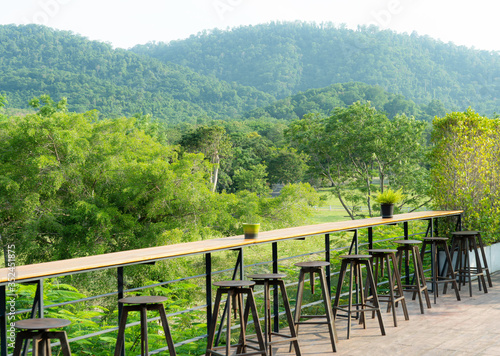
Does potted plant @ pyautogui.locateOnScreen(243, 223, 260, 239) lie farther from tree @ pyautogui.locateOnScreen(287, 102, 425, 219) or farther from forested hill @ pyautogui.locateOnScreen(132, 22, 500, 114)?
forested hill @ pyautogui.locateOnScreen(132, 22, 500, 114)

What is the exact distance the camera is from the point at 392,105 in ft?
127

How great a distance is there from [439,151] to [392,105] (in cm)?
3367

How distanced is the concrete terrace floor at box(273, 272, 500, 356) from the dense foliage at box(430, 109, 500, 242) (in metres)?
1.67

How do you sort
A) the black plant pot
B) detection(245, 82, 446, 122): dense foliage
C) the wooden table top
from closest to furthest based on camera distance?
the wooden table top
the black plant pot
detection(245, 82, 446, 122): dense foliage

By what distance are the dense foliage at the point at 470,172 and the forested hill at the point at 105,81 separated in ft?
88.7

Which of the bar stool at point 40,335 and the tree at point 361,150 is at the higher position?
the tree at point 361,150

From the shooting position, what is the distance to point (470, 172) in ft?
21.0

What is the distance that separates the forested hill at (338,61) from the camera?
1794 inches

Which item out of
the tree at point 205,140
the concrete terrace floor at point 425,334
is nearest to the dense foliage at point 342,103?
the tree at point 205,140

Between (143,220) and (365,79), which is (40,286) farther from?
(365,79)

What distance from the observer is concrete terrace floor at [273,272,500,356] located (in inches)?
136

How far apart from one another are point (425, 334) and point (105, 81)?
41.2 meters

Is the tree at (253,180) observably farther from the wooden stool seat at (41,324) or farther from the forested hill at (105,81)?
the wooden stool seat at (41,324)

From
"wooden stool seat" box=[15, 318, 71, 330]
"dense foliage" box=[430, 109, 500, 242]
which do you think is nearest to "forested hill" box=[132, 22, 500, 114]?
"dense foliage" box=[430, 109, 500, 242]
